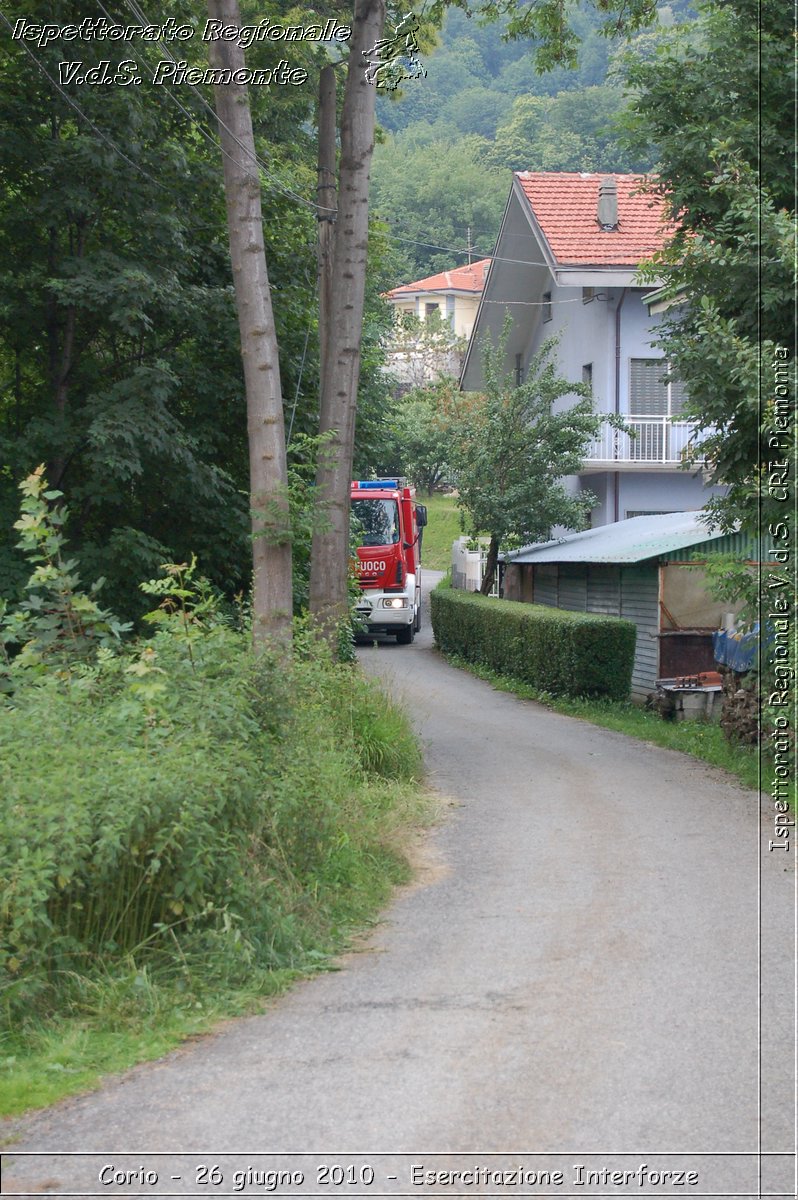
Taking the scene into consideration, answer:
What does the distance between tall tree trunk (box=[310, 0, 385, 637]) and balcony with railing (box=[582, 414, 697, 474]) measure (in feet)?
53.7

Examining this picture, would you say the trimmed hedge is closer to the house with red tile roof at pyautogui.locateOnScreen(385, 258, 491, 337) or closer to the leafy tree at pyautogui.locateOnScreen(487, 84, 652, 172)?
the leafy tree at pyautogui.locateOnScreen(487, 84, 652, 172)

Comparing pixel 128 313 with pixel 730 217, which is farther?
pixel 128 313

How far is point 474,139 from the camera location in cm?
9669

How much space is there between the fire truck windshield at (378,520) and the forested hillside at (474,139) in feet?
160

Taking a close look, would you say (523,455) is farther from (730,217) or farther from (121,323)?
(730,217)

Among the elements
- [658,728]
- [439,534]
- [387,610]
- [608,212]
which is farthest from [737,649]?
[439,534]

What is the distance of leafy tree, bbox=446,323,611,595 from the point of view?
91.6 ft

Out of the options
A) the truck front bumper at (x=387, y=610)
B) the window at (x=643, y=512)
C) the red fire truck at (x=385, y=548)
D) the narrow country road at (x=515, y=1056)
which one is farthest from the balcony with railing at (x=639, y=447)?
the narrow country road at (x=515, y=1056)

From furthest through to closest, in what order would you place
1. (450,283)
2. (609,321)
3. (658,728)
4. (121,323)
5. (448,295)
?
(450,283) < (448,295) < (609,321) < (658,728) < (121,323)

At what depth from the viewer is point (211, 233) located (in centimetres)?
1736

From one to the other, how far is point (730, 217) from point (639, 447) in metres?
19.1

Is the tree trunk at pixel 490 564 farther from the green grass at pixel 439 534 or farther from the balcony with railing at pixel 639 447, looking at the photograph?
the green grass at pixel 439 534

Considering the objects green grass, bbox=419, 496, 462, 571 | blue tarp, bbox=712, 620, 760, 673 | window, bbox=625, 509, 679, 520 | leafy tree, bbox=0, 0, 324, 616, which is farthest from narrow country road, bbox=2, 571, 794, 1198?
green grass, bbox=419, 496, 462, 571

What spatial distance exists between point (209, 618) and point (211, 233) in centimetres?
994
